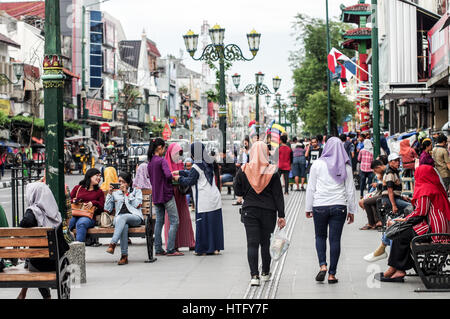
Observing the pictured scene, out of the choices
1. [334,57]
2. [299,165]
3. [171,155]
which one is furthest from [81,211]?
[334,57]

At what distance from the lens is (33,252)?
8305 mm

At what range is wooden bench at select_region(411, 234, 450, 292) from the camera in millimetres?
9359

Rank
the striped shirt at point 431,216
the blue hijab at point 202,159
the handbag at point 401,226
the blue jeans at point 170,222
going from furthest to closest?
the blue jeans at point 170,222 → the blue hijab at point 202,159 → the handbag at point 401,226 → the striped shirt at point 431,216

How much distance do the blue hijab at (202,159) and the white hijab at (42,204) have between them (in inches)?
179

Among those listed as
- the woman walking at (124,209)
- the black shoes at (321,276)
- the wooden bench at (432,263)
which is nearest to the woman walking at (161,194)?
the woman walking at (124,209)

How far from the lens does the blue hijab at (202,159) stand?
43.6 ft

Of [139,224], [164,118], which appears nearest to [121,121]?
[164,118]

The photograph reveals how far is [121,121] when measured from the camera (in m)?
84.8

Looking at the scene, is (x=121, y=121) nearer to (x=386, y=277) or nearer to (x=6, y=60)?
(x=6, y=60)

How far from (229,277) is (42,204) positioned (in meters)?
3.07

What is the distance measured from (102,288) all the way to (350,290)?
119 inches

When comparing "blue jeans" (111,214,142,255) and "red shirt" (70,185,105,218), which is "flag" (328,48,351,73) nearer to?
"red shirt" (70,185,105,218)

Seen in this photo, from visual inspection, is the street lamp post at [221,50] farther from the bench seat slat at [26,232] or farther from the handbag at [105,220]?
the bench seat slat at [26,232]

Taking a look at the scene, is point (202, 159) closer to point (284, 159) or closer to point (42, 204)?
point (42, 204)
